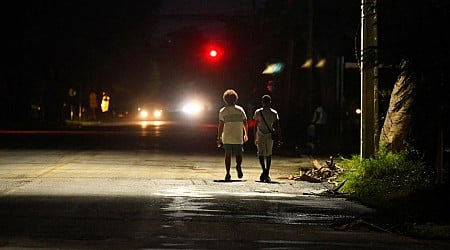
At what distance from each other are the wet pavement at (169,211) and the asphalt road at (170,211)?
15 millimetres

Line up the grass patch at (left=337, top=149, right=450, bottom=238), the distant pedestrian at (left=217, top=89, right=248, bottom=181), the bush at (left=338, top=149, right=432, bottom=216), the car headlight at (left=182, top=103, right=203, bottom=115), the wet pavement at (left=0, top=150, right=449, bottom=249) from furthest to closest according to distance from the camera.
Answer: the car headlight at (left=182, top=103, right=203, bottom=115) → the distant pedestrian at (left=217, top=89, right=248, bottom=181) → the bush at (left=338, top=149, right=432, bottom=216) → the grass patch at (left=337, top=149, right=450, bottom=238) → the wet pavement at (left=0, top=150, right=449, bottom=249)

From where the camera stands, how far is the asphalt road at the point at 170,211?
12266 mm

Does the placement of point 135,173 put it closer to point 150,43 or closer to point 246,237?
point 246,237

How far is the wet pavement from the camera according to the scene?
12.3 metres

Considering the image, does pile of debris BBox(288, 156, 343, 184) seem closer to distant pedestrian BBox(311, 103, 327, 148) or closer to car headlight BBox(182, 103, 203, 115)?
distant pedestrian BBox(311, 103, 327, 148)

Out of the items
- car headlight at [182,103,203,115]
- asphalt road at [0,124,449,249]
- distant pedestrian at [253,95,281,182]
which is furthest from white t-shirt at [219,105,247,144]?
car headlight at [182,103,203,115]

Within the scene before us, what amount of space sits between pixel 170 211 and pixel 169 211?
0.05 ft

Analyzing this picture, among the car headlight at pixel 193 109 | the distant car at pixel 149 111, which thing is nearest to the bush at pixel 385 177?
the car headlight at pixel 193 109

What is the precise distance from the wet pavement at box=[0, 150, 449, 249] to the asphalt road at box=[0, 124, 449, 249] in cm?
1

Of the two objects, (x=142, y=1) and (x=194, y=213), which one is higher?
(x=142, y=1)

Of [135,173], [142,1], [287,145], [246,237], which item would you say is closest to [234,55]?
[142,1]

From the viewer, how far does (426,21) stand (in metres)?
14.5

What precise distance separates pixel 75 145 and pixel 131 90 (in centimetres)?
6740

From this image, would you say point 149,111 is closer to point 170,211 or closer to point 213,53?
point 213,53
